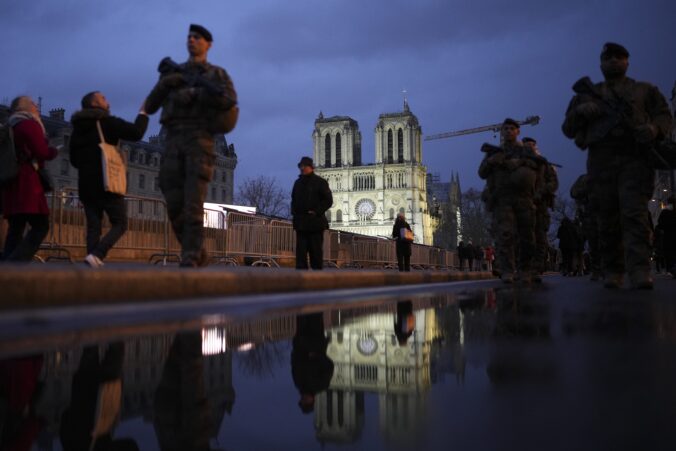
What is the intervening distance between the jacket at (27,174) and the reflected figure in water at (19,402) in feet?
15.1

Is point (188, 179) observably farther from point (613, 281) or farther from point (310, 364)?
point (310, 364)

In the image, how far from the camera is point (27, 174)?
5.47 m

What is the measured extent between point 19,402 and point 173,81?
4.33m

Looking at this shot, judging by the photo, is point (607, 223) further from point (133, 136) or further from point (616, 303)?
point (133, 136)

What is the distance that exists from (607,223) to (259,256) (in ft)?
29.3

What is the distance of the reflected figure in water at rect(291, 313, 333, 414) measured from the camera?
3.51ft

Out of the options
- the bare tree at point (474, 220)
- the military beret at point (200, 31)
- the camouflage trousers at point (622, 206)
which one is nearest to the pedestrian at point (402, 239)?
the camouflage trousers at point (622, 206)

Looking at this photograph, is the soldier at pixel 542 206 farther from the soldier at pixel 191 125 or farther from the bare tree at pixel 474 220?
the bare tree at pixel 474 220

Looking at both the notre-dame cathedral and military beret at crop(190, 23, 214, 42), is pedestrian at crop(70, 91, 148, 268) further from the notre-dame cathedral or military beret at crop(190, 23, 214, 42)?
the notre-dame cathedral

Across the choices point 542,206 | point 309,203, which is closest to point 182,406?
point 309,203

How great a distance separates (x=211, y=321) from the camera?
2453mm

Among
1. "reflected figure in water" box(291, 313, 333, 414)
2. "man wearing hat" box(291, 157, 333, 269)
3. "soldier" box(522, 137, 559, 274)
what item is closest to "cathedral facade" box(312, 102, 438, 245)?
"soldier" box(522, 137, 559, 274)

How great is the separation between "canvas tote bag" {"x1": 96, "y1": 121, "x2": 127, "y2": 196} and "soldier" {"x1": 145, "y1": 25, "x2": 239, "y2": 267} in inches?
13.4

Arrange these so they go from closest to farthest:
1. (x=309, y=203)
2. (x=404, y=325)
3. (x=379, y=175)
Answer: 1. (x=404, y=325)
2. (x=309, y=203)
3. (x=379, y=175)
